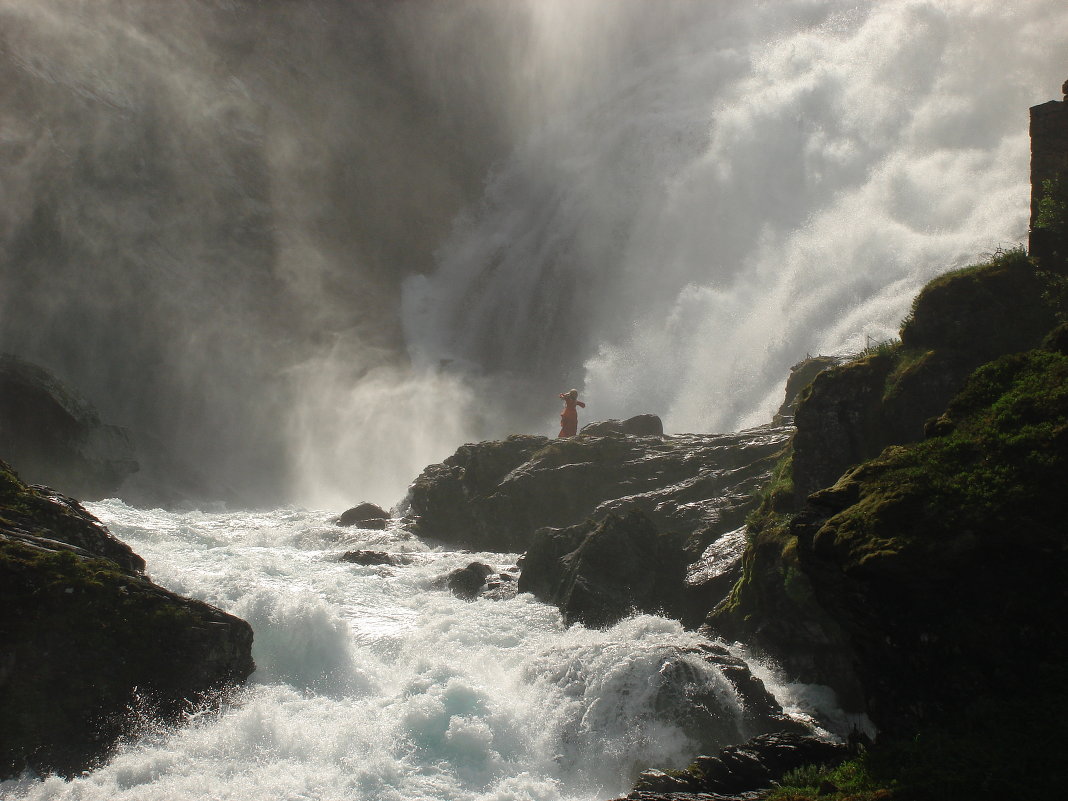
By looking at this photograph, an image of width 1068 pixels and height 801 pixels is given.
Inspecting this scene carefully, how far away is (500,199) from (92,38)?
86.3 ft

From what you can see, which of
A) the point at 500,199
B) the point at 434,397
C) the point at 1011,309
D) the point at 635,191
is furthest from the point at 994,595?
the point at 500,199

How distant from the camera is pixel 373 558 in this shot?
927 inches

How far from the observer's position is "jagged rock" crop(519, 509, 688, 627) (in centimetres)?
1733

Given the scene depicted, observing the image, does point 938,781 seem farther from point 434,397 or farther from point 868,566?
point 434,397

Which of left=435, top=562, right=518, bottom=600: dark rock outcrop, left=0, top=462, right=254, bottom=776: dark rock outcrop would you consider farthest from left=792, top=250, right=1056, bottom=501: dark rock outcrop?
left=0, top=462, right=254, bottom=776: dark rock outcrop

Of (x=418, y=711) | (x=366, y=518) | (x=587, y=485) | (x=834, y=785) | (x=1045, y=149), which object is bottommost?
(x=834, y=785)

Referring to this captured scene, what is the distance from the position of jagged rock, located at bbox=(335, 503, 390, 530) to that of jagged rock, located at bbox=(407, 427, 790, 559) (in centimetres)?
111

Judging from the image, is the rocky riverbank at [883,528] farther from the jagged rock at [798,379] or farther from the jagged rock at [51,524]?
the jagged rock at [51,524]

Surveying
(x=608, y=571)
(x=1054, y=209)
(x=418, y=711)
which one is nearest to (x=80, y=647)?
(x=418, y=711)

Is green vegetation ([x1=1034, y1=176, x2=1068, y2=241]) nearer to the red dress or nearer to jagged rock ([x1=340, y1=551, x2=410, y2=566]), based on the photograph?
jagged rock ([x1=340, y1=551, x2=410, y2=566])

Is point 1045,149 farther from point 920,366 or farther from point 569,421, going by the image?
point 569,421

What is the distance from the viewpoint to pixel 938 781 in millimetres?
6496

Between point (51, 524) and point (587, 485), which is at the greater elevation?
point (587, 485)

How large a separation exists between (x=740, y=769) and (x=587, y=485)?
16.2 meters
